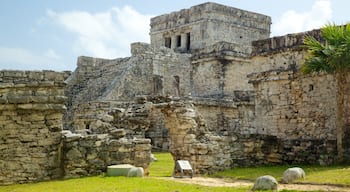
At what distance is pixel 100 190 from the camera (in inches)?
396

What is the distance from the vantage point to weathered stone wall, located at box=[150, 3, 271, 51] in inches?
1289

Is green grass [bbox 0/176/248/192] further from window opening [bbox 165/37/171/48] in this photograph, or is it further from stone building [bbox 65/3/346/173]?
window opening [bbox 165/37/171/48]

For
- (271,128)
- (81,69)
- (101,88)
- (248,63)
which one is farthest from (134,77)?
(271,128)

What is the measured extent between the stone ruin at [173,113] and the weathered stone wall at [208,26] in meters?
4.64

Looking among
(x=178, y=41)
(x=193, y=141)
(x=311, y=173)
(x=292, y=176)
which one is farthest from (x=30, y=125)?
(x=178, y=41)

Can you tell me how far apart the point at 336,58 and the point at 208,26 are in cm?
1901

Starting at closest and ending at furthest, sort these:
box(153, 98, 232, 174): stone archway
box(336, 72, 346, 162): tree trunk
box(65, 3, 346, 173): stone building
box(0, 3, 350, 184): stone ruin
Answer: box(0, 3, 350, 184): stone ruin
box(336, 72, 346, 162): tree trunk
box(153, 98, 232, 174): stone archway
box(65, 3, 346, 173): stone building

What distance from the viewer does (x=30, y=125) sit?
12422mm

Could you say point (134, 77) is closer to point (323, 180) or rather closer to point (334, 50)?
point (334, 50)

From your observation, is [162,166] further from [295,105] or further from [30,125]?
[30,125]

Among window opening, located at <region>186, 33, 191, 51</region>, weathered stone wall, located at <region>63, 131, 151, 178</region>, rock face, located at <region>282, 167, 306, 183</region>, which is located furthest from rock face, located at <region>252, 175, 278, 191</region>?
window opening, located at <region>186, 33, 191, 51</region>

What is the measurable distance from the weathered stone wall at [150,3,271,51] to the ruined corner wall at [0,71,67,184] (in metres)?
20.8

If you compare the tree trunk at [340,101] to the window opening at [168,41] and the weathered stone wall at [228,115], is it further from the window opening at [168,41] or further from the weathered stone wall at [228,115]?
the window opening at [168,41]

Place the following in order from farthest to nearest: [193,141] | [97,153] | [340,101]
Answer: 1. [193,141]
2. [340,101]
3. [97,153]
